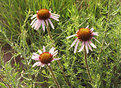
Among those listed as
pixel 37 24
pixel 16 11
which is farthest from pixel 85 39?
pixel 16 11

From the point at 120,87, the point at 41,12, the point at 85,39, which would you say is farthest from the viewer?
the point at 120,87

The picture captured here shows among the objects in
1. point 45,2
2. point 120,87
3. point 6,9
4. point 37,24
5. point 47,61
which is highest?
point 6,9

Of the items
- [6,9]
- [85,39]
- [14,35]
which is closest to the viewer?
[85,39]

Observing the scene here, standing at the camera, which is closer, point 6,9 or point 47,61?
point 47,61

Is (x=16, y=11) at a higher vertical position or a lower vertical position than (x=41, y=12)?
higher

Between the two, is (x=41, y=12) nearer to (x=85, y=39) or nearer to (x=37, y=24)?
(x=37, y=24)

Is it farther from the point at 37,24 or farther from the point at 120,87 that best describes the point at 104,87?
the point at 37,24

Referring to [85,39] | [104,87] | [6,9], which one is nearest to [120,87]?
[104,87]

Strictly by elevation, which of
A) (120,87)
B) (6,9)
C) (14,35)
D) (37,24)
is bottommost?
(120,87)

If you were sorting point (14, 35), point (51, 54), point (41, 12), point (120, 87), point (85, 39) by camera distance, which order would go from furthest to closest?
point (14, 35) → point (120, 87) → point (41, 12) → point (51, 54) → point (85, 39)
